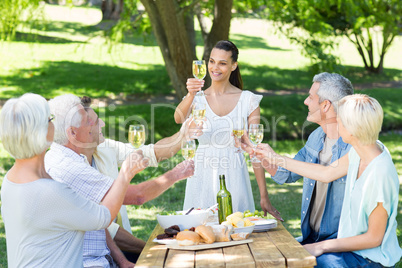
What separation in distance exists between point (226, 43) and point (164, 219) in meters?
1.92

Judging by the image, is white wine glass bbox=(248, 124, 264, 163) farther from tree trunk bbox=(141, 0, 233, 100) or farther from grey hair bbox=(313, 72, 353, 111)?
tree trunk bbox=(141, 0, 233, 100)

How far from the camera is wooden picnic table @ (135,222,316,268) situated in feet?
9.62

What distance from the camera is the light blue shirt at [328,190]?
156 inches

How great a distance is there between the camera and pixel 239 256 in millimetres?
3031

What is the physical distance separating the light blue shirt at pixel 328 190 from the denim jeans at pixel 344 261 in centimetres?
54

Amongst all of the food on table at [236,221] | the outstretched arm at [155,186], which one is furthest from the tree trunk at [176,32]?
the food on table at [236,221]

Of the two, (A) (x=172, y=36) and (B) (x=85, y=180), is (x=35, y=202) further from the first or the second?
(A) (x=172, y=36)

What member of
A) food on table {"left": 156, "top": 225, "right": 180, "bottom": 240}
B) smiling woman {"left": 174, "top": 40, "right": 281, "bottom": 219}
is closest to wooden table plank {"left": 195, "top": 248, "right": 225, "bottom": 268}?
food on table {"left": 156, "top": 225, "right": 180, "bottom": 240}

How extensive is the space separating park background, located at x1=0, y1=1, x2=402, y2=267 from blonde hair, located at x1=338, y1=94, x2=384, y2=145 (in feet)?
14.5

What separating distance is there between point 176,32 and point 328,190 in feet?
20.9

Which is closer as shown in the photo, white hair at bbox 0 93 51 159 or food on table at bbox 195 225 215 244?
white hair at bbox 0 93 51 159

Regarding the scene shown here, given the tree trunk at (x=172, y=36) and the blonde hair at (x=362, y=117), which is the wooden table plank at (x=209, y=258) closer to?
the blonde hair at (x=362, y=117)

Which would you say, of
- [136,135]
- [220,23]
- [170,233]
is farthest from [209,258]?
[220,23]

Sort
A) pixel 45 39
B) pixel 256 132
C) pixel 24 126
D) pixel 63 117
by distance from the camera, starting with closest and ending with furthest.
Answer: pixel 24 126
pixel 63 117
pixel 256 132
pixel 45 39
